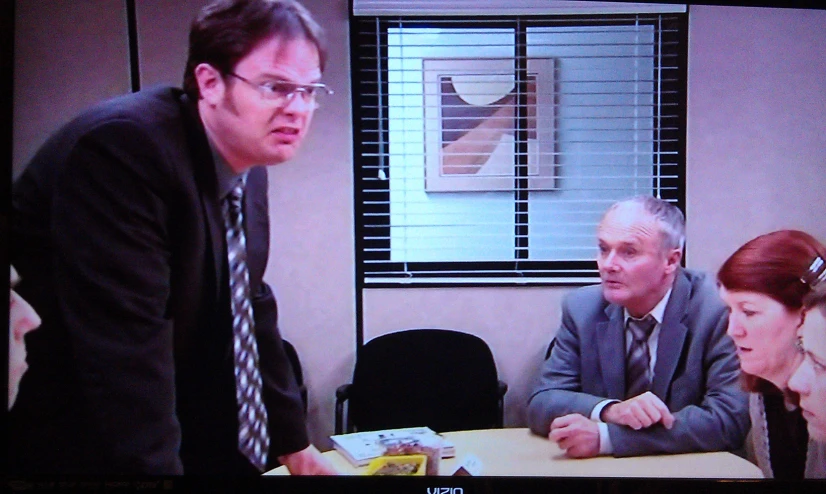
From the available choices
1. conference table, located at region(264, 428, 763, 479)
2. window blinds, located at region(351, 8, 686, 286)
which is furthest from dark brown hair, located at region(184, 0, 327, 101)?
conference table, located at region(264, 428, 763, 479)

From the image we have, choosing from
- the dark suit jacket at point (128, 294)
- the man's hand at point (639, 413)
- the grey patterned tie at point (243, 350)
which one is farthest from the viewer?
the man's hand at point (639, 413)

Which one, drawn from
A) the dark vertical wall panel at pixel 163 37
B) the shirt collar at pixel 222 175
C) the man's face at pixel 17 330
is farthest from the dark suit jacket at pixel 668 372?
the man's face at pixel 17 330

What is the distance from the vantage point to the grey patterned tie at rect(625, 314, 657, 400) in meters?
2.01

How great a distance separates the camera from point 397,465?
1.96 m

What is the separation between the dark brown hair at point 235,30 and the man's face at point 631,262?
965 millimetres

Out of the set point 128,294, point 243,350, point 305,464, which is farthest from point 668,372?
point 128,294

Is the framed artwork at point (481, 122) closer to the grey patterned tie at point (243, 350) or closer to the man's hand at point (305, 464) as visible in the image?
the grey patterned tie at point (243, 350)

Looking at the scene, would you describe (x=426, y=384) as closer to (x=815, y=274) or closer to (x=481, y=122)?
(x=481, y=122)

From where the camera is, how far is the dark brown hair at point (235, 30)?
1822 mm

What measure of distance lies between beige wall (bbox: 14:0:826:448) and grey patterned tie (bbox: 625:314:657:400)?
0.22 meters

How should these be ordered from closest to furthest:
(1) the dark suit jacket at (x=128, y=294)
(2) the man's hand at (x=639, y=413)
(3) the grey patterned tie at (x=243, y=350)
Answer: (1) the dark suit jacket at (x=128, y=294) < (3) the grey patterned tie at (x=243, y=350) < (2) the man's hand at (x=639, y=413)

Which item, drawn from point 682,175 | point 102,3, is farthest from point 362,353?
point 102,3

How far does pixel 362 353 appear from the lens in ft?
6.70

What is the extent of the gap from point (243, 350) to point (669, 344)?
1.14 metres
